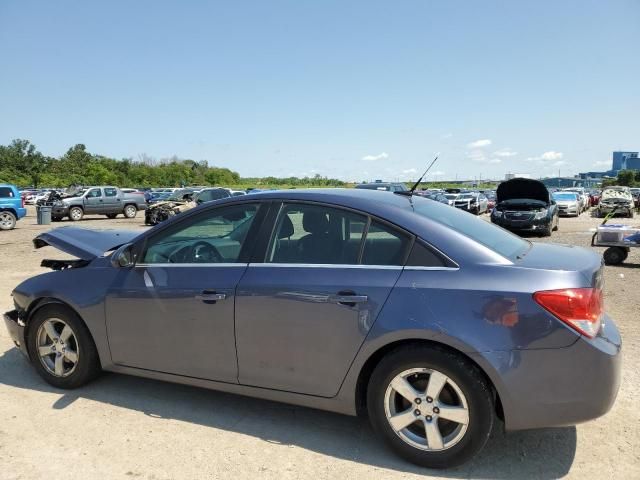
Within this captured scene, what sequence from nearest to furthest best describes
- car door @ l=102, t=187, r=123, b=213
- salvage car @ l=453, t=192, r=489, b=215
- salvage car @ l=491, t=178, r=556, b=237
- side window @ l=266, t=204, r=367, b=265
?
side window @ l=266, t=204, r=367, b=265, salvage car @ l=491, t=178, r=556, b=237, car door @ l=102, t=187, r=123, b=213, salvage car @ l=453, t=192, r=489, b=215

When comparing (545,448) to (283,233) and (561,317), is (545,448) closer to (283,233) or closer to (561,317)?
(561,317)

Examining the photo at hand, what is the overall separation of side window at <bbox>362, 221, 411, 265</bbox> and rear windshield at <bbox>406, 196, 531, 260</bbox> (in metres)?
0.26

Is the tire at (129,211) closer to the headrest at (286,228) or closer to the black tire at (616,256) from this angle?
the black tire at (616,256)

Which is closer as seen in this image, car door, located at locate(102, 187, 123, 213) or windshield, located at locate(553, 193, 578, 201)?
car door, located at locate(102, 187, 123, 213)

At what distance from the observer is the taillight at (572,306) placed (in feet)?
8.32

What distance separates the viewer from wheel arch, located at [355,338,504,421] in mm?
2654

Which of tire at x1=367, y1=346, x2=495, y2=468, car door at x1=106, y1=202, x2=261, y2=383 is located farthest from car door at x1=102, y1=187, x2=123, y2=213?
tire at x1=367, y1=346, x2=495, y2=468

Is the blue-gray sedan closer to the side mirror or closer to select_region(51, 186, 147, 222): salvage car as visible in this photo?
the side mirror

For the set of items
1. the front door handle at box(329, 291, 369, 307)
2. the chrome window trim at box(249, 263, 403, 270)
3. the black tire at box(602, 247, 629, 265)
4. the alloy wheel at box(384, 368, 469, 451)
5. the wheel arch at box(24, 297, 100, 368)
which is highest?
the chrome window trim at box(249, 263, 403, 270)

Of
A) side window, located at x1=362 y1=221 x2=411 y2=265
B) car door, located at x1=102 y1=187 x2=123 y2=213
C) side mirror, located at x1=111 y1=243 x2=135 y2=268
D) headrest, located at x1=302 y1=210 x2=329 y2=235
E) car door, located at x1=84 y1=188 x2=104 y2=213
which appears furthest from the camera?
car door, located at x1=102 y1=187 x2=123 y2=213

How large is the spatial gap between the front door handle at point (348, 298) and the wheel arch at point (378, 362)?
29cm

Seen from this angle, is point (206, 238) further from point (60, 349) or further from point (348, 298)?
point (60, 349)

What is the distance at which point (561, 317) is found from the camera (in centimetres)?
253

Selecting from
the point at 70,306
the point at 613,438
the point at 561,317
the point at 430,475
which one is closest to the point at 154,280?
the point at 70,306
